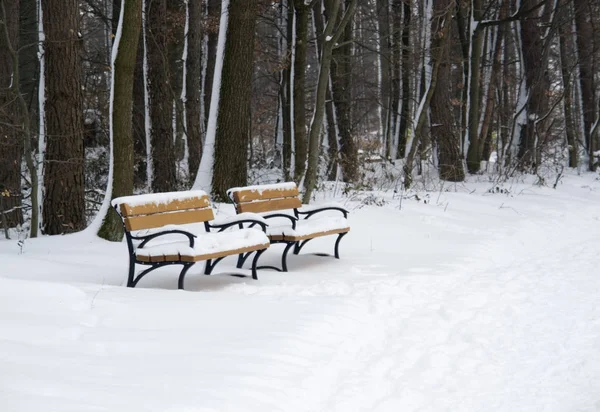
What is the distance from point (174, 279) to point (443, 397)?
369 cm

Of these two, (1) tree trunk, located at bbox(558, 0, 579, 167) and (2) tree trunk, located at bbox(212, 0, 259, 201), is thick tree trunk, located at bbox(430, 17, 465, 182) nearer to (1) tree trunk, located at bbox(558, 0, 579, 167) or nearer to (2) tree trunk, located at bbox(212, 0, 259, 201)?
(1) tree trunk, located at bbox(558, 0, 579, 167)

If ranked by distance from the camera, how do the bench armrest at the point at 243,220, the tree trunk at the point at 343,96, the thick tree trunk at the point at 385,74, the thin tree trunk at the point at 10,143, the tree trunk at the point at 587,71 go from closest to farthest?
the bench armrest at the point at 243,220
the thin tree trunk at the point at 10,143
the tree trunk at the point at 343,96
the tree trunk at the point at 587,71
the thick tree trunk at the point at 385,74

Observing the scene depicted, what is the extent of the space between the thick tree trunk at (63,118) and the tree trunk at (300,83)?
4.06m

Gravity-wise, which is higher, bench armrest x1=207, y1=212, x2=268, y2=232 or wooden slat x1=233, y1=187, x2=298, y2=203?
wooden slat x1=233, y1=187, x2=298, y2=203

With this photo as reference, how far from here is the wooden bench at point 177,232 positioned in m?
6.19

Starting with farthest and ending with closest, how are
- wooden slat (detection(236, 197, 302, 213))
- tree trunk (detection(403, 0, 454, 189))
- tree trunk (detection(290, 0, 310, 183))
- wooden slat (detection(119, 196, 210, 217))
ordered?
tree trunk (detection(403, 0, 454, 189)) → tree trunk (detection(290, 0, 310, 183)) → wooden slat (detection(236, 197, 302, 213)) → wooden slat (detection(119, 196, 210, 217))

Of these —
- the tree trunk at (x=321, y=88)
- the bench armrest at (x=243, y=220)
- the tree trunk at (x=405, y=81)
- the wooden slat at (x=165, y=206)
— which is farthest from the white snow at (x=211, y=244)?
the tree trunk at (x=405, y=81)

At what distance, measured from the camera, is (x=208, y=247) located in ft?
20.8

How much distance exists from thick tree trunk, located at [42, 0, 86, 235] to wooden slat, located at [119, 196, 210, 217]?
3110 millimetres

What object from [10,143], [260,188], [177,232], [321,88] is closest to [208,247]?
[177,232]


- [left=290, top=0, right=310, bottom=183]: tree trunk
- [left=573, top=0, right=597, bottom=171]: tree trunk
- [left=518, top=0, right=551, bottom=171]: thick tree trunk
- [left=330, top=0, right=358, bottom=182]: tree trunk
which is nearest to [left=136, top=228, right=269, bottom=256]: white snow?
[left=290, top=0, right=310, bottom=183]: tree trunk

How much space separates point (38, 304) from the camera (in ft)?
15.9

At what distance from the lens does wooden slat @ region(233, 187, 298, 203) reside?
7.89m

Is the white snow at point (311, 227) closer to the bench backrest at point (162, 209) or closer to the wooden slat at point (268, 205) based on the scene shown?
the wooden slat at point (268, 205)
